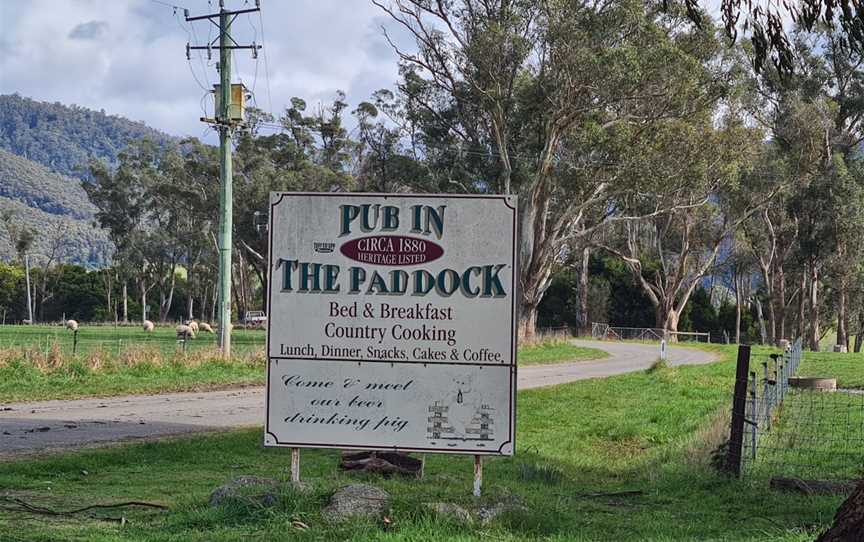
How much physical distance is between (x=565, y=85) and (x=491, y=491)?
3207cm

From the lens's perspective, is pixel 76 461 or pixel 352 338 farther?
pixel 76 461

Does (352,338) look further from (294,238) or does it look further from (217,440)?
(217,440)

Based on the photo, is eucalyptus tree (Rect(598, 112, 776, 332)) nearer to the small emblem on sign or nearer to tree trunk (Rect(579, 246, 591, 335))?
tree trunk (Rect(579, 246, 591, 335))

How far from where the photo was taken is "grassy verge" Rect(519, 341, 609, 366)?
3412 cm

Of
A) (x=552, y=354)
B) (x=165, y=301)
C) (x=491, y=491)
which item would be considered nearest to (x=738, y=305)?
(x=552, y=354)

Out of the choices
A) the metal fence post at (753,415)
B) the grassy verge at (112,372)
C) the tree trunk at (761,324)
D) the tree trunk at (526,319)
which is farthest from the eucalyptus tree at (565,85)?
the tree trunk at (761,324)

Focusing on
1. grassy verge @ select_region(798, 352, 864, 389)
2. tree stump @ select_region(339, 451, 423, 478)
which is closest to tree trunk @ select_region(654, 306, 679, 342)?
grassy verge @ select_region(798, 352, 864, 389)

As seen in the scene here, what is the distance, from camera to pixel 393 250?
25.6 feet

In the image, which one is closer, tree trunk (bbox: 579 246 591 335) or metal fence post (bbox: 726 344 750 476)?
metal fence post (bbox: 726 344 750 476)

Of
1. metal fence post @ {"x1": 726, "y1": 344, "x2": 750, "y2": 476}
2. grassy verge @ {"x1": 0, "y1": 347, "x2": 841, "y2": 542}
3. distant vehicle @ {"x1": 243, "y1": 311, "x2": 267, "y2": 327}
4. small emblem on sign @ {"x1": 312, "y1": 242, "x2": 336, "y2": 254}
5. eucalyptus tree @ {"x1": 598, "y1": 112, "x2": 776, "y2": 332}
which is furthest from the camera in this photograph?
distant vehicle @ {"x1": 243, "y1": 311, "x2": 267, "y2": 327}

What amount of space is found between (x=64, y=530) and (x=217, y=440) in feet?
19.0

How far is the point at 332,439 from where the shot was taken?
A: 786 cm

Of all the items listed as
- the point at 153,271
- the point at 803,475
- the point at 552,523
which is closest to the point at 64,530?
the point at 552,523

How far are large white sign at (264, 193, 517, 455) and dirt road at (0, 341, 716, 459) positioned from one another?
472 centimetres
